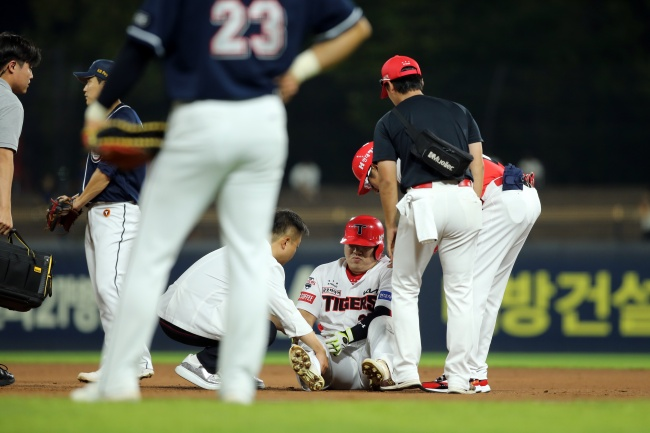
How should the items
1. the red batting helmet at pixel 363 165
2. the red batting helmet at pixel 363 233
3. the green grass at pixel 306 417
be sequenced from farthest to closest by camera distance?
1. the red batting helmet at pixel 363 233
2. the red batting helmet at pixel 363 165
3. the green grass at pixel 306 417

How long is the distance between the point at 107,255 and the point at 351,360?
1.82 metres

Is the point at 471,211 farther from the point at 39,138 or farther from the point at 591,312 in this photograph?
the point at 39,138

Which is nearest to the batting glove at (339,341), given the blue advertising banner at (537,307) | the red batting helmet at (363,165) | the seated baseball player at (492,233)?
the seated baseball player at (492,233)

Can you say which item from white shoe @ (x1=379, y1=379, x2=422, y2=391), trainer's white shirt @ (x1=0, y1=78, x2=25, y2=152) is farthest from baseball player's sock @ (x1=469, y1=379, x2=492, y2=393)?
trainer's white shirt @ (x1=0, y1=78, x2=25, y2=152)

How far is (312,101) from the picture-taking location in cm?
1936

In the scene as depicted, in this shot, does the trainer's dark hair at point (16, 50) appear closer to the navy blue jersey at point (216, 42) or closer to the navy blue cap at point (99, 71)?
the navy blue cap at point (99, 71)

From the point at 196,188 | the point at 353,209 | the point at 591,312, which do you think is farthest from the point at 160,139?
the point at 353,209

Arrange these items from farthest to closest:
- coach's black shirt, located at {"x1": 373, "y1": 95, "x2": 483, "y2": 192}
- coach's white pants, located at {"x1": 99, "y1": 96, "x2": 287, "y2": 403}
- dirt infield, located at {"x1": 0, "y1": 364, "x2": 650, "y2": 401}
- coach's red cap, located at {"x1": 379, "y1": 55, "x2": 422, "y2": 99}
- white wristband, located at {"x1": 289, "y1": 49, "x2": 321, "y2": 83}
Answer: coach's red cap, located at {"x1": 379, "y1": 55, "x2": 422, "y2": 99}, coach's black shirt, located at {"x1": 373, "y1": 95, "x2": 483, "y2": 192}, dirt infield, located at {"x1": 0, "y1": 364, "x2": 650, "y2": 401}, white wristband, located at {"x1": 289, "y1": 49, "x2": 321, "y2": 83}, coach's white pants, located at {"x1": 99, "y1": 96, "x2": 287, "y2": 403}

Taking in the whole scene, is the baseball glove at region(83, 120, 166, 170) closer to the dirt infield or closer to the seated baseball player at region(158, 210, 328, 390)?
the dirt infield

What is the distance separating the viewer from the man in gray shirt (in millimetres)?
6270

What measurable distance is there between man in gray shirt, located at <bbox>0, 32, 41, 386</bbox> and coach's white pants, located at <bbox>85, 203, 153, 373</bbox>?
2.32 ft

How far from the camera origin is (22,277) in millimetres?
6262

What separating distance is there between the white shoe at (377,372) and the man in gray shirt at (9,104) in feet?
7.46

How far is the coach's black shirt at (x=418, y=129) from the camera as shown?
6297 millimetres
